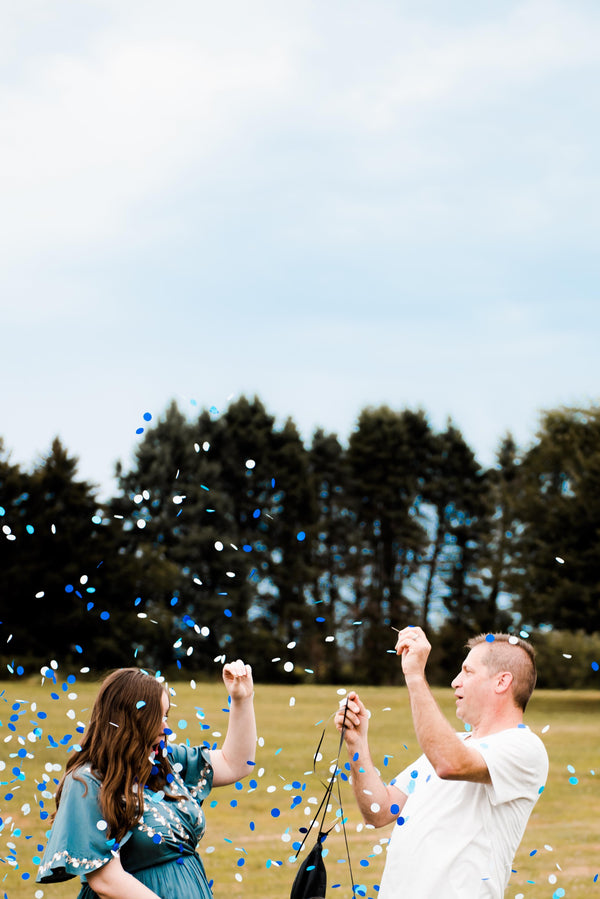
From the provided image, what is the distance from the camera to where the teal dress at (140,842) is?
2.95 meters

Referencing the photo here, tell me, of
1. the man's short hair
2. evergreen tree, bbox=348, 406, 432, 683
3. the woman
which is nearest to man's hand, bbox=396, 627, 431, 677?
the man's short hair

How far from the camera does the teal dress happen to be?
2945mm

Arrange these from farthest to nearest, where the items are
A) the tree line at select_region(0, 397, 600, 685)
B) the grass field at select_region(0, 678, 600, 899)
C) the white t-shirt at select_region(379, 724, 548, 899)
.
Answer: the tree line at select_region(0, 397, 600, 685), the grass field at select_region(0, 678, 600, 899), the white t-shirt at select_region(379, 724, 548, 899)

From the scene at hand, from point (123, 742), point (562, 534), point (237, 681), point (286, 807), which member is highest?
point (562, 534)

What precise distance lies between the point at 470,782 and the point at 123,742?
3.59ft

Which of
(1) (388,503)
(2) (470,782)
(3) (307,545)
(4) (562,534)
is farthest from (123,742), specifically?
(1) (388,503)

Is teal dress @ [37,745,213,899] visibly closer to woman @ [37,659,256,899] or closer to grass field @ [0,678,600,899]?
woman @ [37,659,256,899]

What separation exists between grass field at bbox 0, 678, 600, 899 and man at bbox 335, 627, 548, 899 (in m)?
0.56

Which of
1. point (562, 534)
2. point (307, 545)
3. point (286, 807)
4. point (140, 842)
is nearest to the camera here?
point (140, 842)

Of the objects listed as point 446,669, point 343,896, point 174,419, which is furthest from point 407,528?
point 343,896

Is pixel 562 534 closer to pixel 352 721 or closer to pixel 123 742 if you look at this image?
pixel 352 721

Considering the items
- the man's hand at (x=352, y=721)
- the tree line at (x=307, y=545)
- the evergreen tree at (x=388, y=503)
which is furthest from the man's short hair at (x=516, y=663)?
the evergreen tree at (x=388, y=503)

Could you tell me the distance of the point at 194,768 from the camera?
3.55m

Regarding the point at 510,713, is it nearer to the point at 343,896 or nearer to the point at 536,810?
the point at 343,896
